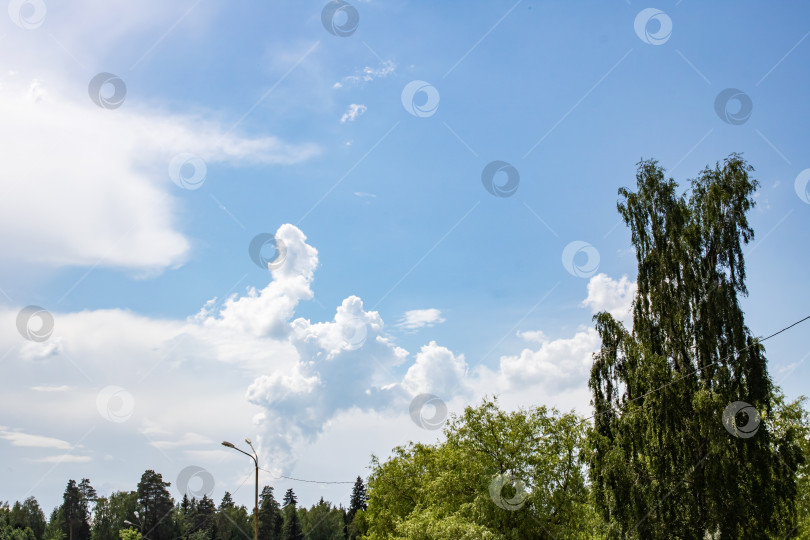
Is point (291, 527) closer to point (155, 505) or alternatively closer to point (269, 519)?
point (269, 519)

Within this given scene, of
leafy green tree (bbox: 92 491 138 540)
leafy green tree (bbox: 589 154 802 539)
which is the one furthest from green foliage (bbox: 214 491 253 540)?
leafy green tree (bbox: 589 154 802 539)

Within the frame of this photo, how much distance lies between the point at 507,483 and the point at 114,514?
4113 inches

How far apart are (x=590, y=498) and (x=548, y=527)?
6942 mm

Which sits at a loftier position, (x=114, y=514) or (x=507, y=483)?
(x=114, y=514)

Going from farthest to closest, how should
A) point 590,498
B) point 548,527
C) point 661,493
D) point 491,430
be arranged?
1. point 491,430
2. point 548,527
3. point 590,498
4. point 661,493

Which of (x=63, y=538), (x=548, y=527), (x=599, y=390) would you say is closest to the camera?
(x=599, y=390)

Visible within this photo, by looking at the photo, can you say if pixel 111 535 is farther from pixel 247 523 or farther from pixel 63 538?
pixel 247 523

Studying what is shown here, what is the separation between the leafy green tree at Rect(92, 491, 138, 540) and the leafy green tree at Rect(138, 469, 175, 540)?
6.10 ft

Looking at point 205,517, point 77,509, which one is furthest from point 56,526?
point 205,517

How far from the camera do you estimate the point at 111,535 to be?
336ft

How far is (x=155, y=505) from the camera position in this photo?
10831 cm

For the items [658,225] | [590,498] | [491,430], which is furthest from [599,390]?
[491,430]

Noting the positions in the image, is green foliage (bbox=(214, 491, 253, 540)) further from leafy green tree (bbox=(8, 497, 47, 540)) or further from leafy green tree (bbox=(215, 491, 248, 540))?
leafy green tree (bbox=(8, 497, 47, 540))

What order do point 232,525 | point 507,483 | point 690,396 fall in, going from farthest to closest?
1. point 232,525
2. point 507,483
3. point 690,396
